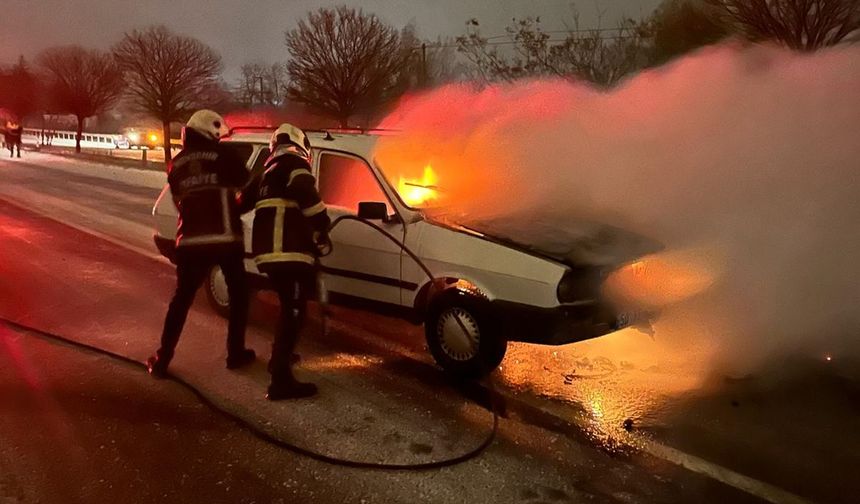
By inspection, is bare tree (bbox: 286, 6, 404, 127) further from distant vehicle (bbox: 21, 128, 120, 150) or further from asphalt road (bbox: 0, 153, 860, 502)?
distant vehicle (bbox: 21, 128, 120, 150)

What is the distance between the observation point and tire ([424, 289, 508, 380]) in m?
4.70

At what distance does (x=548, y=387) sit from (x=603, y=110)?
3.26 meters

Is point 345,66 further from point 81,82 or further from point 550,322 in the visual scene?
point 81,82

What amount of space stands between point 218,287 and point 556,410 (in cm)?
349

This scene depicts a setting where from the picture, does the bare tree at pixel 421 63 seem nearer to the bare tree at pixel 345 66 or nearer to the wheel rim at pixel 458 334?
the bare tree at pixel 345 66

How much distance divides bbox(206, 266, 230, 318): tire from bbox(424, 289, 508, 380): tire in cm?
230

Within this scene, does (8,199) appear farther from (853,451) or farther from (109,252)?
(853,451)

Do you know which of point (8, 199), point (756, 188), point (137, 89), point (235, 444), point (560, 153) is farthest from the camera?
point (137, 89)

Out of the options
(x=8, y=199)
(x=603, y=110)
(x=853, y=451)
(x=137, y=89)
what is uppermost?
(x=137, y=89)

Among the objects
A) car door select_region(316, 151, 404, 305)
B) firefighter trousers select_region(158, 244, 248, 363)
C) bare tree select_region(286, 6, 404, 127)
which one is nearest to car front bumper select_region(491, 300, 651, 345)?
car door select_region(316, 151, 404, 305)

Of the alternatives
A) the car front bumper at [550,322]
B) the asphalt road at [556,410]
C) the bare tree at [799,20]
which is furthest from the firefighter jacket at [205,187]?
the bare tree at [799,20]

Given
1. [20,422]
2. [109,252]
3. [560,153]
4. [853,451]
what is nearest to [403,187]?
[560,153]

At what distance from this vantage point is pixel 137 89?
30484 mm

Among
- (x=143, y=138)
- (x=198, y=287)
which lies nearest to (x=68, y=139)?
(x=143, y=138)
